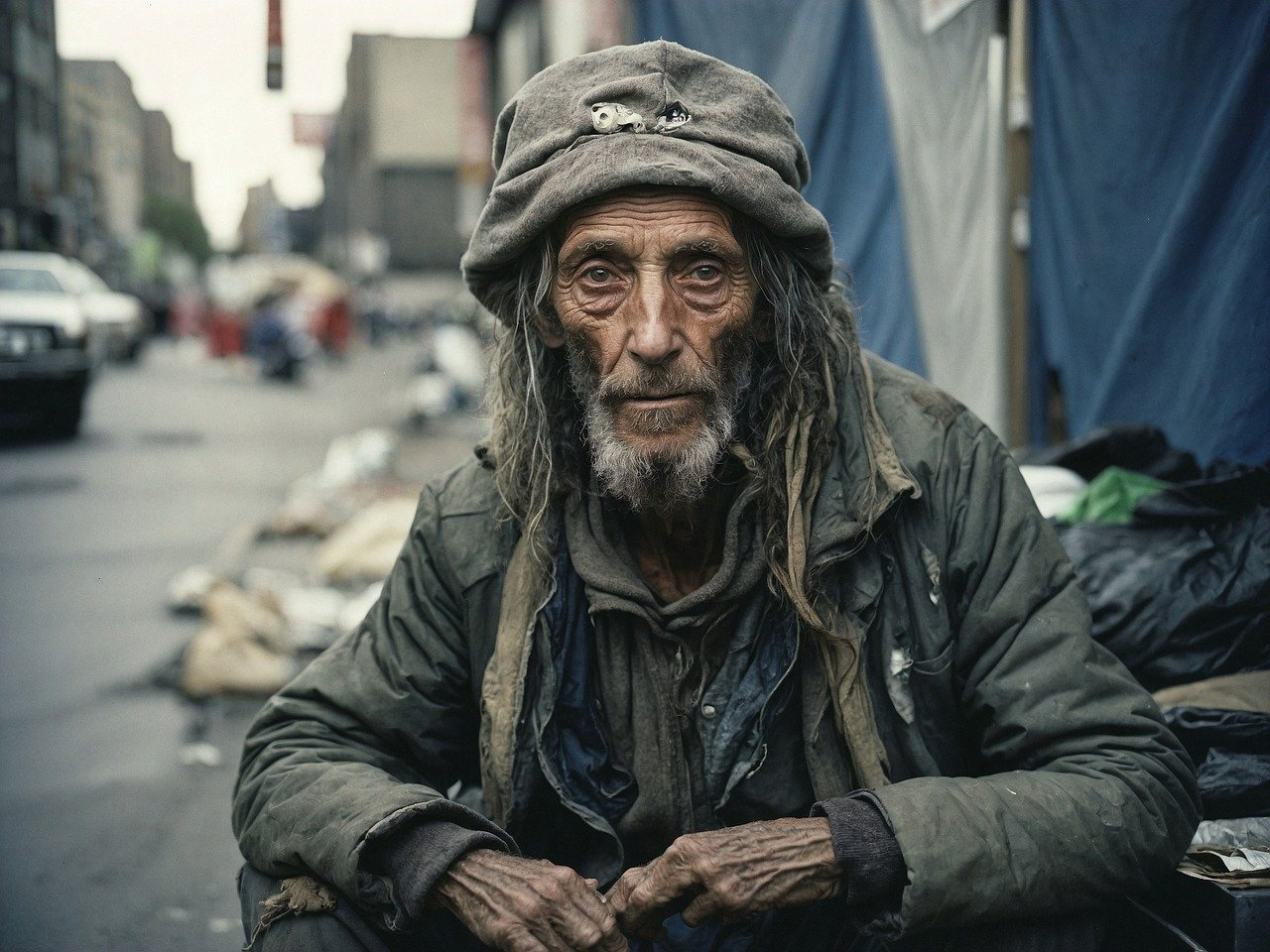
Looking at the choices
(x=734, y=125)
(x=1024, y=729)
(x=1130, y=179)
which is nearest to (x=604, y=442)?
(x=734, y=125)

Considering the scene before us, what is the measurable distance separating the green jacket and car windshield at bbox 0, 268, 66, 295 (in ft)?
40.3

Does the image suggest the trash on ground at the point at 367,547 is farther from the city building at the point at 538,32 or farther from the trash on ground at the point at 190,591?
the city building at the point at 538,32

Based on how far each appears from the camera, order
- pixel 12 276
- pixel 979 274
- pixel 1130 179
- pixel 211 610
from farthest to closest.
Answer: pixel 12 276, pixel 211 610, pixel 979 274, pixel 1130 179

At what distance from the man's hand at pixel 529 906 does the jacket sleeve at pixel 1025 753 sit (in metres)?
0.46

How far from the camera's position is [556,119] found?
6.94ft

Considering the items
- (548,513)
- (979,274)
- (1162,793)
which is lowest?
(1162,793)

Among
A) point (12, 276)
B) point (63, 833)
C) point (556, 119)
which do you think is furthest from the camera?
point (12, 276)

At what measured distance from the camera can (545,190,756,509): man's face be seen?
6.83 ft

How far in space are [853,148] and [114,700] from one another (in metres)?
4.13

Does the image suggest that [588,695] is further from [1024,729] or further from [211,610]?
[211,610]

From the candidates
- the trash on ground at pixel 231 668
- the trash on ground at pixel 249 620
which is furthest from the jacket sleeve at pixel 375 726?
the trash on ground at pixel 249 620

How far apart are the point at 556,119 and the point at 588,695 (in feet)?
3.33

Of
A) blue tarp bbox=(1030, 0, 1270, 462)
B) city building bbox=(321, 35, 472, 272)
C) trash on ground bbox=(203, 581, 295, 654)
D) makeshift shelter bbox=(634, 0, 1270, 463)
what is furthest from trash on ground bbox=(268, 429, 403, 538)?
city building bbox=(321, 35, 472, 272)

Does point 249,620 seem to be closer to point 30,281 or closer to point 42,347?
point 42,347
